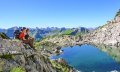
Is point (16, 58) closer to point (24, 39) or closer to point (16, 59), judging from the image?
point (16, 59)

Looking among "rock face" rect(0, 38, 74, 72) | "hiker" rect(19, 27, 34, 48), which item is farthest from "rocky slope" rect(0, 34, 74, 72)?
"hiker" rect(19, 27, 34, 48)

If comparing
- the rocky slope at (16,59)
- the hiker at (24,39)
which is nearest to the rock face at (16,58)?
the rocky slope at (16,59)

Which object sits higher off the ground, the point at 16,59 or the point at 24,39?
the point at 24,39

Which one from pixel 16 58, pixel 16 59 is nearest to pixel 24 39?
pixel 16 58

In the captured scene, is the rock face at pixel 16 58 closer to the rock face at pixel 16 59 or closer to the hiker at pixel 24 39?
the rock face at pixel 16 59

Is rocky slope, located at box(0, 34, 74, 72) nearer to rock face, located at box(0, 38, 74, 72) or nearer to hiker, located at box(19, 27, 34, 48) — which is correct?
rock face, located at box(0, 38, 74, 72)

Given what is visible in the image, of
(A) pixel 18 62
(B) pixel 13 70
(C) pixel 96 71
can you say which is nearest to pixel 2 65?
(B) pixel 13 70

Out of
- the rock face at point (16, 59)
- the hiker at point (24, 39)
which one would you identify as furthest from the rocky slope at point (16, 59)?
the hiker at point (24, 39)

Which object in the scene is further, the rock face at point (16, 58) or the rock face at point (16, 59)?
the rock face at point (16, 58)

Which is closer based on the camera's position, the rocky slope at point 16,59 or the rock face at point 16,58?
the rocky slope at point 16,59

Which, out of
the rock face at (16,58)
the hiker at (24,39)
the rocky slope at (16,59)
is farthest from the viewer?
the hiker at (24,39)

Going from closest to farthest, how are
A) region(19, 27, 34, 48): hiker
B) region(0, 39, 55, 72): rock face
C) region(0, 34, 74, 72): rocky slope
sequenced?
region(0, 34, 74, 72): rocky slope → region(0, 39, 55, 72): rock face → region(19, 27, 34, 48): hiker

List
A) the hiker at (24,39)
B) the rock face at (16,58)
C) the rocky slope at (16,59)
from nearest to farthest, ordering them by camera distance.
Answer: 1. the rocky slope at (16,59)
2. the rock face at (16,58)
3. the hiker at (24,39)

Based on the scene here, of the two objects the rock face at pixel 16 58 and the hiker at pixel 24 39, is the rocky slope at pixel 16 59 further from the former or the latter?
the hiker at pixel 24 39
